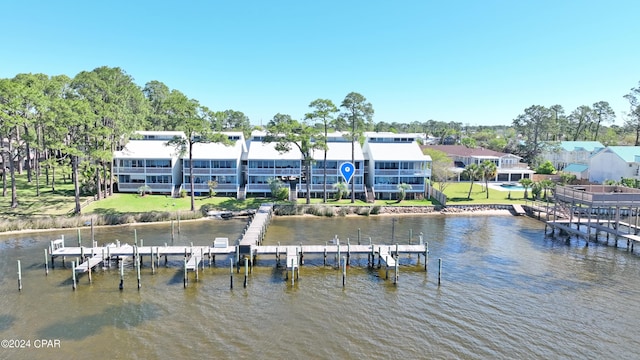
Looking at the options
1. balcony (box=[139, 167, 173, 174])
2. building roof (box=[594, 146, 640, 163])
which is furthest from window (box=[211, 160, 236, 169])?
building roof (box=[594, 146, 640, 163])

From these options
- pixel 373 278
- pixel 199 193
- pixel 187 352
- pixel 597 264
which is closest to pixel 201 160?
pixel 199 193

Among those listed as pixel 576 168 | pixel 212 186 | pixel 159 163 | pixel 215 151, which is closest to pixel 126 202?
pixel 159 163

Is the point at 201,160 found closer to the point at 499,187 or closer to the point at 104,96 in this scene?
the point at 104,96

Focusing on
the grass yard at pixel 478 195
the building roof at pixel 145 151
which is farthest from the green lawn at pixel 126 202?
the building roof at pixel 145 151

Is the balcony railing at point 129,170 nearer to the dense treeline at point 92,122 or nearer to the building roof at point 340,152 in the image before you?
the dense treeline at point 92,122

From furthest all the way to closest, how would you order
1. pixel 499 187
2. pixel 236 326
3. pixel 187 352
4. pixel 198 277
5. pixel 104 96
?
pixel 499 187 < pixel 104 96 < pixel 198 277 < pixel 236 326 < pixel 187 352

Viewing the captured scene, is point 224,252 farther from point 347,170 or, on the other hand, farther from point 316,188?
point 347,170

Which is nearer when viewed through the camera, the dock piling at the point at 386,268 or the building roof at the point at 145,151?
the dock piling at the point at 386,268
